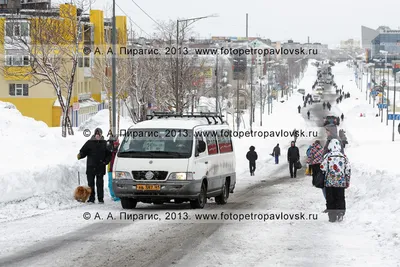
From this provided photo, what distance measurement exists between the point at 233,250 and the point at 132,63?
53484mm

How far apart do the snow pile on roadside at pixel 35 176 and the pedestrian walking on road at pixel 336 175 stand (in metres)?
5.82

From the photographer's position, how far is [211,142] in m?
19.5

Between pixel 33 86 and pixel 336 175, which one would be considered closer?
pixel 336 175

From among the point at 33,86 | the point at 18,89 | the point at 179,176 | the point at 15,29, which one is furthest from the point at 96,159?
the point at 18,89

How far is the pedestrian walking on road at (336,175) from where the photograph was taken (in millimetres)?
14922

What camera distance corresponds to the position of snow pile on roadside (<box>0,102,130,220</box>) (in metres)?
17.6

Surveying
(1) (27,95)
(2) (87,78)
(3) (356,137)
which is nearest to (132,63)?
(1) (27,95)

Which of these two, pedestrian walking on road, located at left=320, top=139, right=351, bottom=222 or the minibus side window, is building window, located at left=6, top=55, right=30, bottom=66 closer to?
the minibus side window

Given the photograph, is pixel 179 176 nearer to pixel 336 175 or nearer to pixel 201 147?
pixel 201 147

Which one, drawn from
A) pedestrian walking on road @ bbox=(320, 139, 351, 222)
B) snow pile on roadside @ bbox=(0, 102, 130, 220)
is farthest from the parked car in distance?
pedestrian walking on road @ bbox=(320, 139, 351, 222)

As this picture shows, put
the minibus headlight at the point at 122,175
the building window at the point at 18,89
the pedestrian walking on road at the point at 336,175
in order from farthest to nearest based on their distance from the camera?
the building window at the point at 18,89
the minibus headlight at the point at 122,175
the pedestrian walking on road at the point at 336,175

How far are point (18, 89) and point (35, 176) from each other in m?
55.6

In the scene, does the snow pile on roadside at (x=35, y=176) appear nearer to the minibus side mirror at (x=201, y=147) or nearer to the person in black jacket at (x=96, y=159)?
the person in black jacket at (x=96, y=159)

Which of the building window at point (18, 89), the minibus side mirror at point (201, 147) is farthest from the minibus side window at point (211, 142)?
the building window at point (18, 89)
